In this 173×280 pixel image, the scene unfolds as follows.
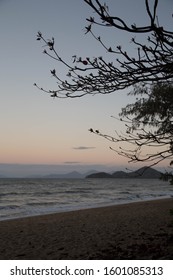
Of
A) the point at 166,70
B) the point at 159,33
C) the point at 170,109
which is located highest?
the point at 170,109

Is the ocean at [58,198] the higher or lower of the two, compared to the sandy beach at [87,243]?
lower

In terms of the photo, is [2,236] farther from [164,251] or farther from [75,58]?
[75,58]

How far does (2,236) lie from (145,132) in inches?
361

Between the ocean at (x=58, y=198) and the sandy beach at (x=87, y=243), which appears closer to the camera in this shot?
the sandy beach at (x=87, y=243)

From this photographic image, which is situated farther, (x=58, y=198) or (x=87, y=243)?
(x=58, y=198)

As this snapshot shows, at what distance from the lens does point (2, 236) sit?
12.0 meters

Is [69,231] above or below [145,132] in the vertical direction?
below

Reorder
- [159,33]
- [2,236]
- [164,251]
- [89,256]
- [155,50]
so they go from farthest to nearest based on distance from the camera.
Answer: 1. [2,236]
2. [89,256]
3. [164,251]
4. [155,50]
5. [159,33]

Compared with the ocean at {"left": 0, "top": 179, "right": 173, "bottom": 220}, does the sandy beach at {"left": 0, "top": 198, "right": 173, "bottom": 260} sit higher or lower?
higher

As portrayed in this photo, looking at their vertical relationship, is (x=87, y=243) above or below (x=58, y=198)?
above

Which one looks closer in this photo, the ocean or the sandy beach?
the sandy beach
